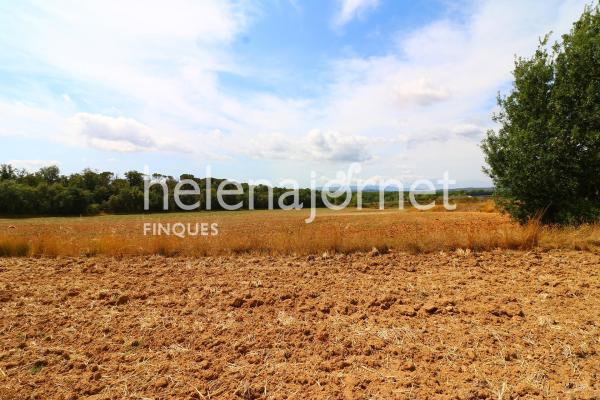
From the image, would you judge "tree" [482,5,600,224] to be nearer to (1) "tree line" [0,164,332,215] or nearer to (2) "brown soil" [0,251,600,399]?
(2) "brown soil" [0,251,600,399]

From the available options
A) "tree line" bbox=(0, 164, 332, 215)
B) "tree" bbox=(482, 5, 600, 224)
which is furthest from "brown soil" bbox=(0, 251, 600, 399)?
"tree line" bbox=(0, 164, 332, 215)

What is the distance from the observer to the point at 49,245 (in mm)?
8711

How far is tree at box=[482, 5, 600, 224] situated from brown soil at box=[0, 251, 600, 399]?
5098 millimetres

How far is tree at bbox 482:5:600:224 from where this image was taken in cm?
992

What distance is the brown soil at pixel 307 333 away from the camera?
2.88 metres

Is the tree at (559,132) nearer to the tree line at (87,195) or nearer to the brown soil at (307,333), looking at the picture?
the brown soil at (307,333)

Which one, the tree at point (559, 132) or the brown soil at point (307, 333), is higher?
the tree at point (559, 132)

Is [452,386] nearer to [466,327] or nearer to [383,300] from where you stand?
[466,327]

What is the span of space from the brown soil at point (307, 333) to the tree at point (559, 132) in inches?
201

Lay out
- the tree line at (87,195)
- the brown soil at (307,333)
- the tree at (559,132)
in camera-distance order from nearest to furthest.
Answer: the brown soil at (307,333), the tree at (559,132), the tree line at (87,195)

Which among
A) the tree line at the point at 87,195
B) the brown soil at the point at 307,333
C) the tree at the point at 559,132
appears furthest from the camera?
the tree line at the point at 87,195

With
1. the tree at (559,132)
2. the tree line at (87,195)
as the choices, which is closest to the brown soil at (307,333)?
the tree at (559,132)

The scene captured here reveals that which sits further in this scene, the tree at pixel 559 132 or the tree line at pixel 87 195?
the tree line at pixel 87 195

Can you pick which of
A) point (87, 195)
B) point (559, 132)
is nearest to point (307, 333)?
point (559, 132)
